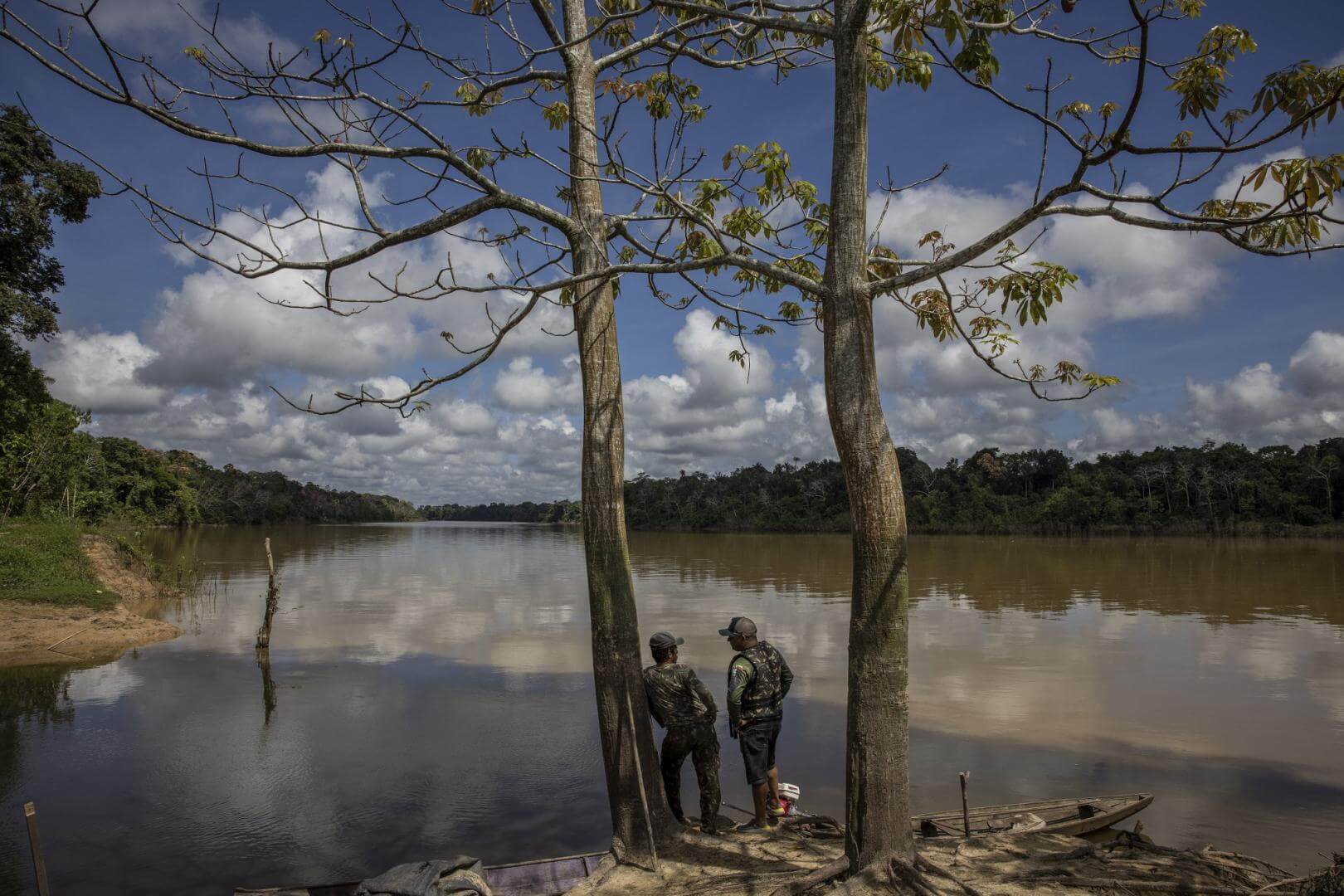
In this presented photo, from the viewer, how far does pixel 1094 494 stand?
2468 inches

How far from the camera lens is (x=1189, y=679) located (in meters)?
14.0

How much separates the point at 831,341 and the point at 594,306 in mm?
1988

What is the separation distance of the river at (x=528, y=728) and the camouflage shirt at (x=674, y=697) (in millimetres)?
2153

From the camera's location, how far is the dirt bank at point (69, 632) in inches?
611

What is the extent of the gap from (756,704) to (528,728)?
19.5ft

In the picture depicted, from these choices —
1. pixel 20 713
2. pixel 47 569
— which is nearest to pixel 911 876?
pixel 20 713

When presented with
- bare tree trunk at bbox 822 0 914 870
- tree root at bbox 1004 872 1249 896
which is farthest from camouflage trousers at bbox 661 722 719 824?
tree root at bbox 1004 872 1249 896

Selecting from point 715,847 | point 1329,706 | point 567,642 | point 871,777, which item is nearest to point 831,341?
point 871,777

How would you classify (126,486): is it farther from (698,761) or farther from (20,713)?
(698,761)

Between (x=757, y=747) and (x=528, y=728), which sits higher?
(x=757, y=747)

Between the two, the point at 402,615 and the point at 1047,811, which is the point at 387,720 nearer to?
the point at 1047,811


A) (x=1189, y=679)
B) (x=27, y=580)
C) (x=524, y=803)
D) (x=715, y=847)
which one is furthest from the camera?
(x=27, y=580)

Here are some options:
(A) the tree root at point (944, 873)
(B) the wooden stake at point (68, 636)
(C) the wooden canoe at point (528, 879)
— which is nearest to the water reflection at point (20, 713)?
(B) the wooden stake at point (68, 636)

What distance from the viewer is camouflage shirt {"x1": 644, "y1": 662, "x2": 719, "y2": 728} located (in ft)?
20.1
